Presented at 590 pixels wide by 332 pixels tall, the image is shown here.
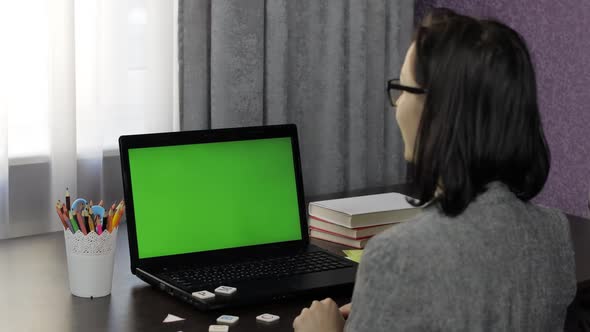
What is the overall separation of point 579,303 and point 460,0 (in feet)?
4.74

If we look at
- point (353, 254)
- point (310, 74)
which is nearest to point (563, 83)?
point (310, 74)

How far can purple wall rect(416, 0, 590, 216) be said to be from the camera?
244 cm

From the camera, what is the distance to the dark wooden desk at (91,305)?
4.46 ft

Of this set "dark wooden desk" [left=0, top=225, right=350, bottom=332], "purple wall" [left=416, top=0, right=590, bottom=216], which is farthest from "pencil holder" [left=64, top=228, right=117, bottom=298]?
"purple wall" [left=416, top=0, right=590, bottom=216]

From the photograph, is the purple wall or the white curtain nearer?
the white curtain

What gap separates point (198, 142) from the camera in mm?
1699

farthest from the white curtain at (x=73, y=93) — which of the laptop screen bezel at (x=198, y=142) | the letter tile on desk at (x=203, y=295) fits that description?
the letter tile on desk at (x=203, y=295)

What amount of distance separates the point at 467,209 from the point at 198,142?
737 millimetres

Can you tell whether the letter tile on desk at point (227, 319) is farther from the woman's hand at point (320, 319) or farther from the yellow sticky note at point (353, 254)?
the yellow sticky note at point (353, 254)

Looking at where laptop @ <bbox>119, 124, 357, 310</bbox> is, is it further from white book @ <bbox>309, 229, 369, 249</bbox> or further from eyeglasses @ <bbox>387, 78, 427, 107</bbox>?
eyeglasses @ <bbox>387, 78, 427, 107</bbox>

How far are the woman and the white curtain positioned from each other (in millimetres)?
1083

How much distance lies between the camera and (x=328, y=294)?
154cm

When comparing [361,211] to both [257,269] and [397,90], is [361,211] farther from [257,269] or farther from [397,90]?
[397,90]

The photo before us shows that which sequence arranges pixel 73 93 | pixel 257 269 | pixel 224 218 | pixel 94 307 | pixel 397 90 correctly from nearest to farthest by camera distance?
pixel 397 90 → pixel 94 307 → pixel 257 269 → pixel 224 218 → pixel 73 93
